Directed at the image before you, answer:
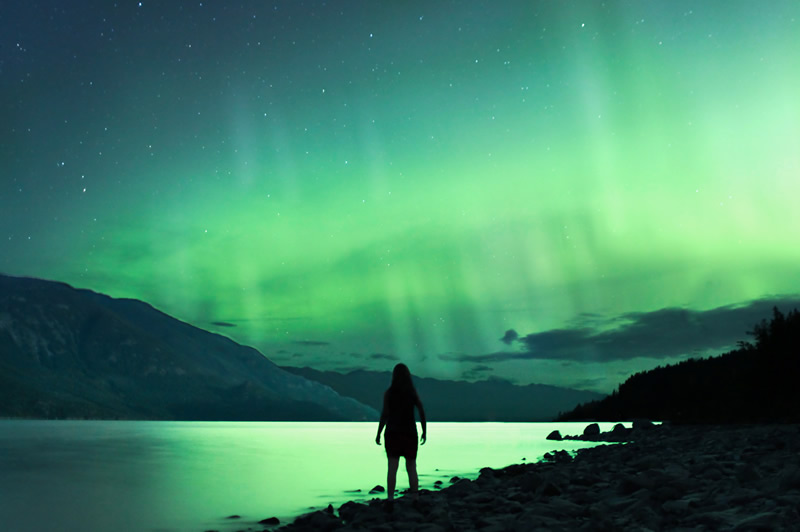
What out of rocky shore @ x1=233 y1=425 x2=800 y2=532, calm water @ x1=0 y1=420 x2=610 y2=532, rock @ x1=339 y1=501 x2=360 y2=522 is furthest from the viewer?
calm water @ x1=0 y1=420 x2=610 y2=532

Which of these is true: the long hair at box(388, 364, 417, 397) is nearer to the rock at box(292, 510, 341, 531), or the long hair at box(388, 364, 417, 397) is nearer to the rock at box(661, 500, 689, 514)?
the rock at box(292, 510, 341, 531)

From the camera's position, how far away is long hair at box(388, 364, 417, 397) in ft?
43.3

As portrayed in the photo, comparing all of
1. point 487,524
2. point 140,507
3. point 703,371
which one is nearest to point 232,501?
point 140,507

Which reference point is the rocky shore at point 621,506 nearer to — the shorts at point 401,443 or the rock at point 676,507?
the rock at point 676,507

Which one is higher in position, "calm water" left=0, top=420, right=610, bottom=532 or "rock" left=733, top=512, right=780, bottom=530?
"rock" left=733, top=512, right=780, bottom=530

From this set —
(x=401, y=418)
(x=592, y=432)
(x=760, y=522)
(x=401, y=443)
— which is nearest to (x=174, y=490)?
(x=401, y=443)

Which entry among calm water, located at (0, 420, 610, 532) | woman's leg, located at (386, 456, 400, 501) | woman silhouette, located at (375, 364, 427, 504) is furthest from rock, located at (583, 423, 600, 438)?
woman silhouette, located at (375, 364, 427, 504)

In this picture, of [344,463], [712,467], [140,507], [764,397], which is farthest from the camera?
[764,397]

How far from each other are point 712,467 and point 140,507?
62.1ft

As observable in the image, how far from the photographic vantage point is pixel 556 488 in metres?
13.9

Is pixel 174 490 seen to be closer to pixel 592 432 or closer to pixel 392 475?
pixel 392 475

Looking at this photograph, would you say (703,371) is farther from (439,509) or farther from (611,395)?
(439,509)

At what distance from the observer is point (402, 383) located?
13266mm

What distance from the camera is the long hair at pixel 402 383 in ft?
43.3
